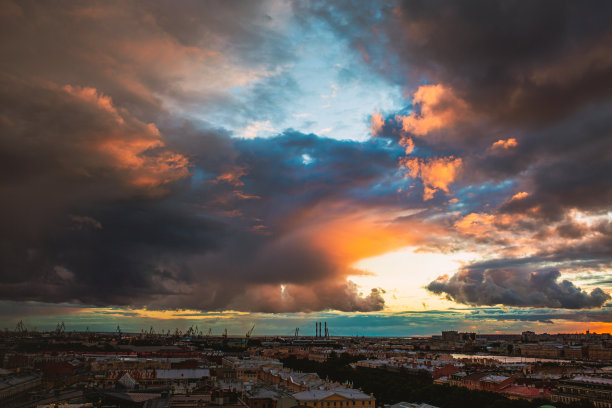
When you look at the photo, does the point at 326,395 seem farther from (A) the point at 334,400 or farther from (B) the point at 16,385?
(B) the point at 16,385

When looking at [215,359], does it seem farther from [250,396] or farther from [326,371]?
[250,396]

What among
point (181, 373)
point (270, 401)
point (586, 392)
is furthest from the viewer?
point (181, 373)

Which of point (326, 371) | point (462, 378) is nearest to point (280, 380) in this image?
point (326, 371)

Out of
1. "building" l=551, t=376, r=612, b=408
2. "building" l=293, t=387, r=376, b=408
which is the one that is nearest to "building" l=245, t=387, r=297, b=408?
"building" l=293, t=387, r=376, b=408

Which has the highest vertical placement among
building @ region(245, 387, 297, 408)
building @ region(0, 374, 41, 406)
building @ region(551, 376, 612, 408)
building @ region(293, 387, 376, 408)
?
building @ region(0, 374, 41, 406)

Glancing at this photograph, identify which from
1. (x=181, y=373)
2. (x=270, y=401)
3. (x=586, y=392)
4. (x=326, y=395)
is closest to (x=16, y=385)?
(x=181, y=373)

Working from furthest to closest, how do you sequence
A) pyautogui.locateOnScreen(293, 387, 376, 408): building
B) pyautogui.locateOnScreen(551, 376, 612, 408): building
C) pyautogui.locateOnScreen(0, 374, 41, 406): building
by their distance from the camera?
pyautogui.locateOnScreen(551, 376, 612, 408): building < pyautogui.locateOnScreen(293, 387, 376, 408): building < pyautogui.locateOnScreen(0, 374, 41, 406): building

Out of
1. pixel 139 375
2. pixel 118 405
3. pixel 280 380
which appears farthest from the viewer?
pixel 280 380

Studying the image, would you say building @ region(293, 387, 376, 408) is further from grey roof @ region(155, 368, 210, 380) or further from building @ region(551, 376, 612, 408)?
building @ region(551, 376, 612, 408)

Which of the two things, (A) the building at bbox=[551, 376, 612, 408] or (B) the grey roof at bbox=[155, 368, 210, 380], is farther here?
(B) the grey roof at bbox=[155, 368, 210, 380]

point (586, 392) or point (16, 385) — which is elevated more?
point (16, 385)

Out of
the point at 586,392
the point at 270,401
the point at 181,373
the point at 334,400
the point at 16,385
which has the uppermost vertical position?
the point at 16,385
